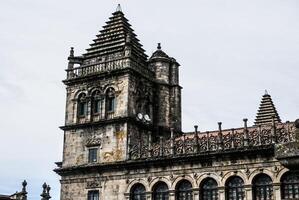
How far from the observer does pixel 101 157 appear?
36156mm

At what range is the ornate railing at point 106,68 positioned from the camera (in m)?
37.4

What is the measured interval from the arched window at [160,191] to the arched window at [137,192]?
937 millimetres

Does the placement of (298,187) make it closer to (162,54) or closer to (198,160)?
(198,160)

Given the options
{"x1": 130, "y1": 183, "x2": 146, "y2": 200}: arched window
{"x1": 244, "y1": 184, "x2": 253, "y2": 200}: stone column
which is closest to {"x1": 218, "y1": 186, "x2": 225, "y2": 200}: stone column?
{"x1": 244, "y1": 184, "x2": 253, "y2": 200}: stone column

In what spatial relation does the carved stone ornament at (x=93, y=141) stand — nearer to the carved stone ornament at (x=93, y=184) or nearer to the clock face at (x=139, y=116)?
the carved stone ornament at (x=93, y=184)

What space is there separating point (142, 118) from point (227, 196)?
32.5 feet

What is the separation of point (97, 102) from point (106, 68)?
2.75 m

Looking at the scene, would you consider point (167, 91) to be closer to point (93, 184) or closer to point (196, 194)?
point (93, 184)

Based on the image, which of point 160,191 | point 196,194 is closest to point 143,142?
point 160,191

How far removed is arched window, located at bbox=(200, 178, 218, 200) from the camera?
31531 millimetres

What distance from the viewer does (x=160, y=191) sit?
1319 inches

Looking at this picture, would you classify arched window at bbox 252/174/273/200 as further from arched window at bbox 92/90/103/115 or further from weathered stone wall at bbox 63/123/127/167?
arched window at bbox 92/90/103/115

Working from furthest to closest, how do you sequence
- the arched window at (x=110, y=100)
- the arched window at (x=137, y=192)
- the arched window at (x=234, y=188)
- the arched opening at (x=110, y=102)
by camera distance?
the arched window at (x=110, y=100) < the arched opening at (x=110, y=102) < the arched window at (x=137, y=192) < the arched window at (x=234, y=188)

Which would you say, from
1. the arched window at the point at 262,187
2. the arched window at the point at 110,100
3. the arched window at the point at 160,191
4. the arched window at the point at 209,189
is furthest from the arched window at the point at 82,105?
the arched window at the point at 262,187
